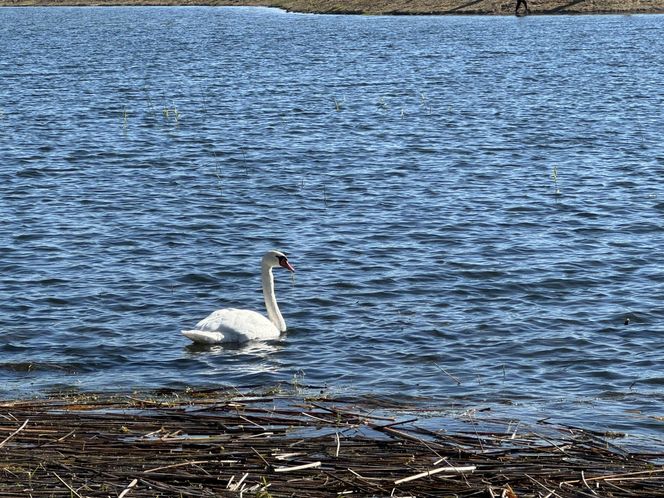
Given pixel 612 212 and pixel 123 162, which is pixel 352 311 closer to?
pixel 612 212

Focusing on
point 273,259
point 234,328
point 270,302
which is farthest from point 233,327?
point 273,259

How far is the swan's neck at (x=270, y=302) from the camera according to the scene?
16.7m

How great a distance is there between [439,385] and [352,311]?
11.6 ft

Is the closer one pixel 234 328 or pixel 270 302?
pixel 234 328

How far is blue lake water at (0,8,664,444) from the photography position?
14.9 metres

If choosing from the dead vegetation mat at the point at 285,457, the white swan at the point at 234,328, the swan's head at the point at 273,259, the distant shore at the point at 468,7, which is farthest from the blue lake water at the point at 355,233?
the distant shore at the point at 468,7

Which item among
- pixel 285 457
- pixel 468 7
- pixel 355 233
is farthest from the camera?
pixel 468 7

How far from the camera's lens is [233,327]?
52.5 feet

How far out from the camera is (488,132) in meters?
34.4

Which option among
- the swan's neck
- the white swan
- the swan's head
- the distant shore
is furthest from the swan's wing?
the distant shore

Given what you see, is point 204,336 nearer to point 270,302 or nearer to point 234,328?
point 234,328

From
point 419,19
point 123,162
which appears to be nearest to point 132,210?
point 123,162

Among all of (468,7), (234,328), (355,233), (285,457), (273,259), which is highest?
(468,7)

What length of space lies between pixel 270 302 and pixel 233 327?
1162 mm
